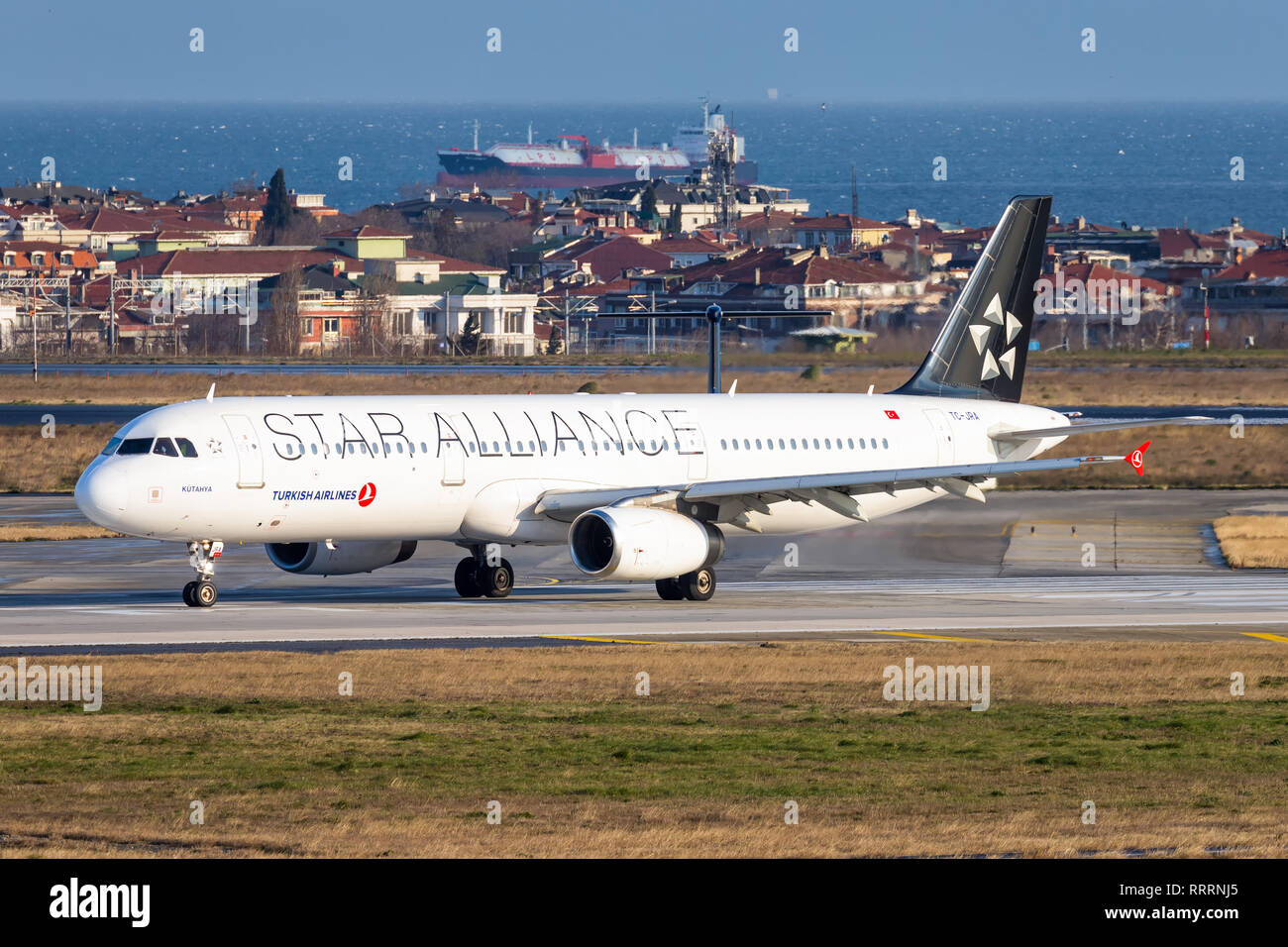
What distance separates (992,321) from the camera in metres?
50.4

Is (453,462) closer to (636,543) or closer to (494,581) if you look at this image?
(494,581)

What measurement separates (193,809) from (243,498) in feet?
61.7

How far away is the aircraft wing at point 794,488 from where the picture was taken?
137ft

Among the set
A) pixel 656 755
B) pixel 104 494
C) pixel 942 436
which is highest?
pixel 942 436

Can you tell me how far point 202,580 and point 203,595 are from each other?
427 mm

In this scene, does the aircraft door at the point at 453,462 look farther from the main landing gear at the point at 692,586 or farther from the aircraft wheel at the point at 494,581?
the main landing gear at the point at 692,586

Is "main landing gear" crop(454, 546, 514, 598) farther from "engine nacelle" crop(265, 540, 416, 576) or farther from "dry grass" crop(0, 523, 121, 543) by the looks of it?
"dry grass" crop(0, 523, 121, 543)

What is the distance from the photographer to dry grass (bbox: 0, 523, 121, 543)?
56.7 m

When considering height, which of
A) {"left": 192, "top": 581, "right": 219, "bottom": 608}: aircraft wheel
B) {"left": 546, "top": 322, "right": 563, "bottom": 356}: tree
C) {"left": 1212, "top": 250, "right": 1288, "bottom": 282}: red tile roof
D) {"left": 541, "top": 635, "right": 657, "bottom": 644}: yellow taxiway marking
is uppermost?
{"left": 1212, "top": 250, "right": 1288, "bottom": 282}: red tile roof

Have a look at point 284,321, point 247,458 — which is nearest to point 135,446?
point 247,458

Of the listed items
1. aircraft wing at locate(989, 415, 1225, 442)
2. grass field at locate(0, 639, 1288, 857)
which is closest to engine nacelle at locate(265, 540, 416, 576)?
grass field at locate(0, 639, 1288, 857)

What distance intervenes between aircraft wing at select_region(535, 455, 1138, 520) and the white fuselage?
863mm

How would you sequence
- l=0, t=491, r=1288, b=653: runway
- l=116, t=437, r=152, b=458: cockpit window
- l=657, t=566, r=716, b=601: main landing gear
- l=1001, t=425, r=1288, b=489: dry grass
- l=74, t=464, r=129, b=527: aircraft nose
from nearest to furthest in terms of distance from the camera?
l=0, t=491, r=1288, b=653: runway → l=74, t=464, r=129, b=527: aircraft nose → l=116, t=437, r=152, b=458: cockpit window → l=657, t=566, r=716, b=601: main landing gear → l=1001, t=425, r=1288, b=489: dry grass
